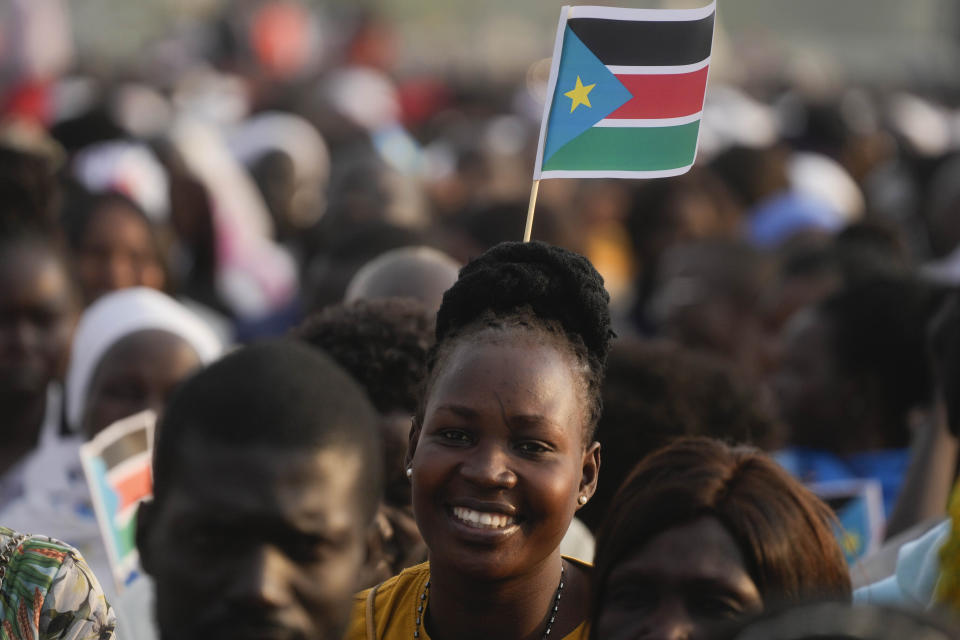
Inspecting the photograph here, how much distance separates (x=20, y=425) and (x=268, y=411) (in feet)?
8.94

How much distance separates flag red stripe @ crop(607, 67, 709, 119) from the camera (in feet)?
10.4

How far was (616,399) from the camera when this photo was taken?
4113 millimetres

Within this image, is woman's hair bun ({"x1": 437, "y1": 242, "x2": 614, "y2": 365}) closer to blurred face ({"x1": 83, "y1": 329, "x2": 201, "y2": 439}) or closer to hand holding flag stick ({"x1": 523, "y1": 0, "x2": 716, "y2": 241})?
hand holding flag stick ({"x1": 523, "y1": 0, "x2": 716, "y2": 241})

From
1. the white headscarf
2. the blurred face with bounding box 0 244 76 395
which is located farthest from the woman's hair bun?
the blurred face with bounding box 0 244 76 395

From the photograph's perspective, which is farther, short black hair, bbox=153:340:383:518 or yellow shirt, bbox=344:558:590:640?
yellow shirt, bbox=344:558:590:640

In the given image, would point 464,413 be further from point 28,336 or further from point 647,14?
point 28,336

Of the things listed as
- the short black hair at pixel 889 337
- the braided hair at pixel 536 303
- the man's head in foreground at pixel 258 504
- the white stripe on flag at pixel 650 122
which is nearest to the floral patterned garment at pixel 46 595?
the man's head in foreground at pixel 258 504

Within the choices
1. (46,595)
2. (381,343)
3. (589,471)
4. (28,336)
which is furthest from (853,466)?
(46,595)

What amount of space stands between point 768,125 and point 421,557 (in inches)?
571

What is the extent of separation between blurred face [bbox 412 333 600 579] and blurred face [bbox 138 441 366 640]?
46 centimetres

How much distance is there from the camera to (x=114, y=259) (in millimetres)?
6297

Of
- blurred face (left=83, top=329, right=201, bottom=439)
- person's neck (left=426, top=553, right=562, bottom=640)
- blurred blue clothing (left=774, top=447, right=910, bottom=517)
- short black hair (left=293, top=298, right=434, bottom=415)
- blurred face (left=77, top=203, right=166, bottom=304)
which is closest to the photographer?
person's neck (left=426, top=553, right=562, bottom=640)

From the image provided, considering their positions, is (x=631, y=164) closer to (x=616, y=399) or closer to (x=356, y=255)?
(x=616, y=399)

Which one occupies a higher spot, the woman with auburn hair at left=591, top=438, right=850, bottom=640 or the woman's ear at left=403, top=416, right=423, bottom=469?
the woman's ear at left=403, top=416, right=423, bottom=469
